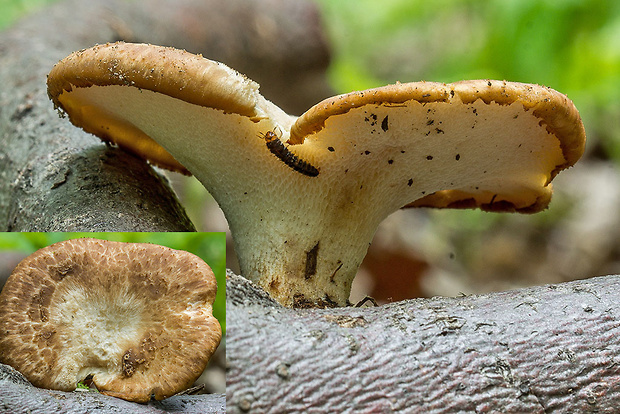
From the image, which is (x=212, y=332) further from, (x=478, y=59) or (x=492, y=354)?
(x=478, y=59)

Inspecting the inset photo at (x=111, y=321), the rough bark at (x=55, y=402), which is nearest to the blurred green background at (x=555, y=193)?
the inset photo at (x=111, y=321)

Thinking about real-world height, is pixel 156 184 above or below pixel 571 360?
above

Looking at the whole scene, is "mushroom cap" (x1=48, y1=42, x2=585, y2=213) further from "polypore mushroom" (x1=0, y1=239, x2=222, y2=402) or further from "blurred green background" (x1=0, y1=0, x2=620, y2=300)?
"blurred green background" (x1=0, y1=0, x2=620, y2=300)

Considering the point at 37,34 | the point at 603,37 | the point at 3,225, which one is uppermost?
the point at 603,37

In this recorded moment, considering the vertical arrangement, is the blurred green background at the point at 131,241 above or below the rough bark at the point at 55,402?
above

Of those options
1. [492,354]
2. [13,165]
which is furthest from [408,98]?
[13,165]

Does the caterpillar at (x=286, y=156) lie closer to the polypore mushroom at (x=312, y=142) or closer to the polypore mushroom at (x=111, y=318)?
the polypore mushroom at (x=312, y=142)

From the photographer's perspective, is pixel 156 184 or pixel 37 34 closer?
pixel 156 184

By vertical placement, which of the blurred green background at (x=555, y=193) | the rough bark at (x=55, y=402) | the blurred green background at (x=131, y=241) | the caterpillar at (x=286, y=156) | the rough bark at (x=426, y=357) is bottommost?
the rough bark at (x=55, y=402)
